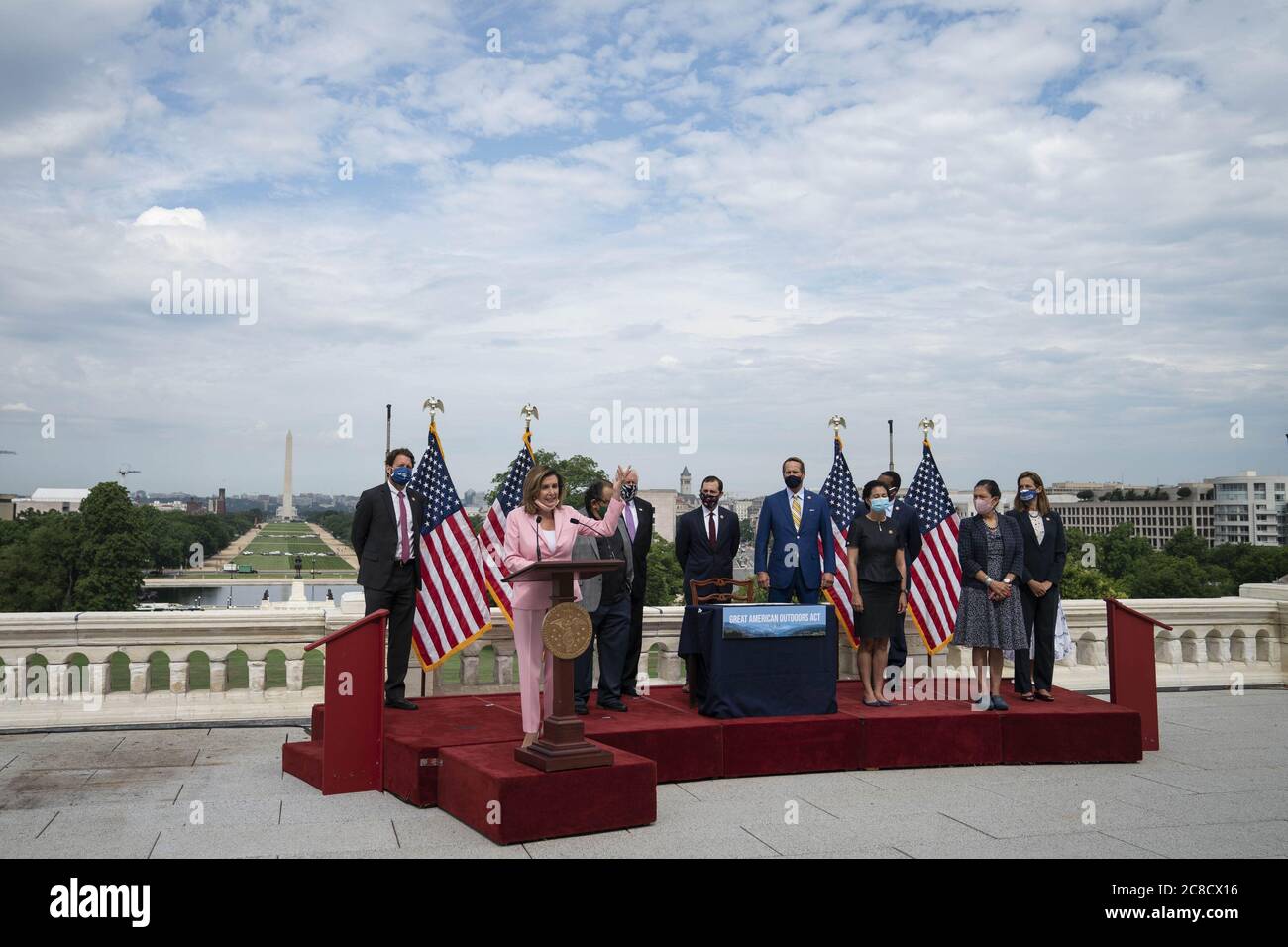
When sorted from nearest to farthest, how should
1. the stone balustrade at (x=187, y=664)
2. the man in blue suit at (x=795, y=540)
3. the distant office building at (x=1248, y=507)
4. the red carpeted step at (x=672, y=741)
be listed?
Result: 1. the red carpeted step at (x=672, y=741)
2. the man in blue suit at (x=795, y=540)
3. the stone balustrade at (x=187, y=664)
4. the distant office building at (x=1248, y=507)

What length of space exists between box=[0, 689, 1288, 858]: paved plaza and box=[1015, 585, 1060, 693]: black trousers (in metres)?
1.06

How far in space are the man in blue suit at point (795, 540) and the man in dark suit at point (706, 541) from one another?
0.31m

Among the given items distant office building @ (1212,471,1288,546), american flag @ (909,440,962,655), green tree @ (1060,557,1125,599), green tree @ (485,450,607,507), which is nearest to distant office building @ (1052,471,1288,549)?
distant office building @ (1212,471,1288,546)

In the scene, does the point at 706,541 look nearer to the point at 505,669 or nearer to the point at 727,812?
the point at 505,669

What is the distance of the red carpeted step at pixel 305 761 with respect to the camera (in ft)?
23.9

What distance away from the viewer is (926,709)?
8.39 meters

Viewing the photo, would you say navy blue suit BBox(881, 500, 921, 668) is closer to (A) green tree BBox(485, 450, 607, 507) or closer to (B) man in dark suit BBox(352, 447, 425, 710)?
(B) man in dark suit BBox(352, 447, 425, 710)

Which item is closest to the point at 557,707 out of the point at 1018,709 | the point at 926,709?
the point at 926,709

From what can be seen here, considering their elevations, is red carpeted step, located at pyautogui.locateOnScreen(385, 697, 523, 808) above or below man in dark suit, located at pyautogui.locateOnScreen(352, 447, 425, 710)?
below

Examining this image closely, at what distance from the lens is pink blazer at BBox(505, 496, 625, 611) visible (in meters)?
6.50

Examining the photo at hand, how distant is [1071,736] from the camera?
822cm

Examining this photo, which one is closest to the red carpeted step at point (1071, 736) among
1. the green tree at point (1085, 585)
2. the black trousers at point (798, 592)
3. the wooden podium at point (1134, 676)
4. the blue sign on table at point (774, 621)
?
the wooden podium at point (1134, 676)

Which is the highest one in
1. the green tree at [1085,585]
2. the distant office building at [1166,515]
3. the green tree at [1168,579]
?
the distant office building at [1166,515]

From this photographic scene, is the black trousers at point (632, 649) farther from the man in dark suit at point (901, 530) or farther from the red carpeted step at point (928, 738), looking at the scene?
the man in dark suit at point (901, 530)
